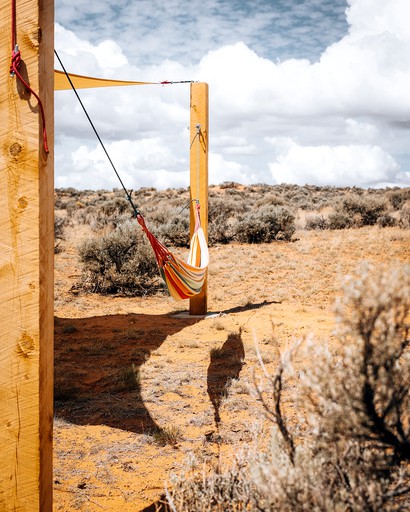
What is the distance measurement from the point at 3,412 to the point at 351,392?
1.26 m

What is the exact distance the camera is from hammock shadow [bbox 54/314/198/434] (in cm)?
365

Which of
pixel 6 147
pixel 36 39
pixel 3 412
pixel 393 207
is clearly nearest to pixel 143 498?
pixel 3 412

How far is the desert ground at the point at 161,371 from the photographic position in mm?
2793

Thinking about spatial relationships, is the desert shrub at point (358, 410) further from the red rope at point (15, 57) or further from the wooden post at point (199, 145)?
the wooden post at point (199, 145)

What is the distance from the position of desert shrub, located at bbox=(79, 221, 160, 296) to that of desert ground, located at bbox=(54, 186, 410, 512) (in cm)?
33

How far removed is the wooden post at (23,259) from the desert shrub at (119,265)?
673cm

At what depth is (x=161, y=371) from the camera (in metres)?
4.58

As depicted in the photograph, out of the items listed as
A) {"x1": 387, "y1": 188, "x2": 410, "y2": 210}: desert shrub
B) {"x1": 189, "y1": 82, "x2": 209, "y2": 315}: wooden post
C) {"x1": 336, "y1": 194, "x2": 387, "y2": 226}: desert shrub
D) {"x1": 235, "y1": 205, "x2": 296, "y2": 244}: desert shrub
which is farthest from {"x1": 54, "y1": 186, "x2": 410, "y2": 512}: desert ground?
{"x1": 387, "y1": 188, "x2": 410, "y2": 210}: desert shrub

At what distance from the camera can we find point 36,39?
167cm

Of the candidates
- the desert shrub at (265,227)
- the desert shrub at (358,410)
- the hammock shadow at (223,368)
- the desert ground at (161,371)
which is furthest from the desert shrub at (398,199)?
the desert shrub at (358,410)

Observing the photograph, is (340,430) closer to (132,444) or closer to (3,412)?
(3,412)

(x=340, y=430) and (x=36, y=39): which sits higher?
(x=36, y=39)

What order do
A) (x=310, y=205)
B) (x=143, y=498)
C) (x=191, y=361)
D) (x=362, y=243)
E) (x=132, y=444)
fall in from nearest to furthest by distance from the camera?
(x=143, y=498) < (x=132, y=444) < (x=191, y=361) < (x=362, y=243) < (x=310, y=205)

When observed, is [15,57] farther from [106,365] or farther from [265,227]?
[265,227]
